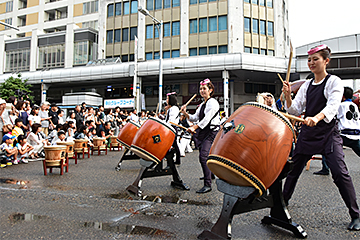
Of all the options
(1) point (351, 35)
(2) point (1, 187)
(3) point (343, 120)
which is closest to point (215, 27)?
(1) point (351, 35)

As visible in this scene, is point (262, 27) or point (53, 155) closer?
point (53, 155)

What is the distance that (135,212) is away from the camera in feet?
11.2

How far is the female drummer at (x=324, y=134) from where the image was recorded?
2.90 metres

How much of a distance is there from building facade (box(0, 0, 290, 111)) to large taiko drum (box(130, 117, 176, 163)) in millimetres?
19842

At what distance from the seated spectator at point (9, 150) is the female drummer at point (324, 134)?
7.23m

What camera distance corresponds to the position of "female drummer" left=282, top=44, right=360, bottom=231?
2.90 m

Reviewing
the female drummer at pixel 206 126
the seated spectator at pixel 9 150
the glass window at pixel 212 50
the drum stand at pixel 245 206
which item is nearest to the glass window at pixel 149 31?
the glass window at pixel 212 50

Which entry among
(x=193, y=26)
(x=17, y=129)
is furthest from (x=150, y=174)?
(x=193, y=26)

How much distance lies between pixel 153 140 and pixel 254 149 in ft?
7.60

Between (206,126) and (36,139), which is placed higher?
(206,126)

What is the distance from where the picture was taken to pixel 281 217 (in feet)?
9.49

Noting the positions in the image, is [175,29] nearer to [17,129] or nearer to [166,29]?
[166,29]

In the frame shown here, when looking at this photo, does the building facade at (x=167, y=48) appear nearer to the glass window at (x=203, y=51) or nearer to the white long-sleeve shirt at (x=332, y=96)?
the glass window at (x=203, y=51)

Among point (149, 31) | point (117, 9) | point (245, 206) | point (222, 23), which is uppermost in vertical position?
point (117, 9)
